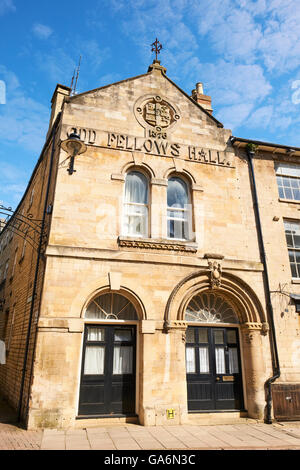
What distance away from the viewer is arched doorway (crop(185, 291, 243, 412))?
9.84m

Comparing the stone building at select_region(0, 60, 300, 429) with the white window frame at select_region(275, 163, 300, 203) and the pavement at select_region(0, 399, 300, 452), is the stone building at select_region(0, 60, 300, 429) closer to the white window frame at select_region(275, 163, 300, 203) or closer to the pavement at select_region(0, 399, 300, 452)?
the white window frame at select_region(275, 163, 300, 203)

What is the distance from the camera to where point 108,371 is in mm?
9227

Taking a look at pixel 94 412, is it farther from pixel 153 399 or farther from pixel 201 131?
pixel 201 131

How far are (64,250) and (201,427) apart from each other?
626cm

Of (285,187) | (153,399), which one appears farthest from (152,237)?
(285,187)

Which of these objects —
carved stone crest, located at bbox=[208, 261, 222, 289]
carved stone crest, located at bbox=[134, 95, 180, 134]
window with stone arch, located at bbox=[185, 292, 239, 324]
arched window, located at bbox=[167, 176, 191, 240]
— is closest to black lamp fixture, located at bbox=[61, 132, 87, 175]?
carved stone crest, located at bbox=[134, 95, 180, 134]

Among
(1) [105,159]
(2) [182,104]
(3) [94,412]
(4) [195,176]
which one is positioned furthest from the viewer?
(2) [182,104]

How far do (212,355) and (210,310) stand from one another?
1.42 metres

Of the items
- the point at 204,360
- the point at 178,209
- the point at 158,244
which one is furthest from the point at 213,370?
the point at 178,209

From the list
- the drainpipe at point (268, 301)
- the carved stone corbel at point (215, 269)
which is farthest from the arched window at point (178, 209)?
the drainpipe at point (268, 301)

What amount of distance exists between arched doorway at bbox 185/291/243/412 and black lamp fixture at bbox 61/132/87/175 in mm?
6044

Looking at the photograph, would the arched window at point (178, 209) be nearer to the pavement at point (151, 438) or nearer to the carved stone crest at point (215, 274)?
the carved stone crest at point (215, 274)

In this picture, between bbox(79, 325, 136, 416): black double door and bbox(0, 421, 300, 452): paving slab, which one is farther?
bbox(79, 325, 136, 416): black double door

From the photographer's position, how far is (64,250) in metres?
9.38
